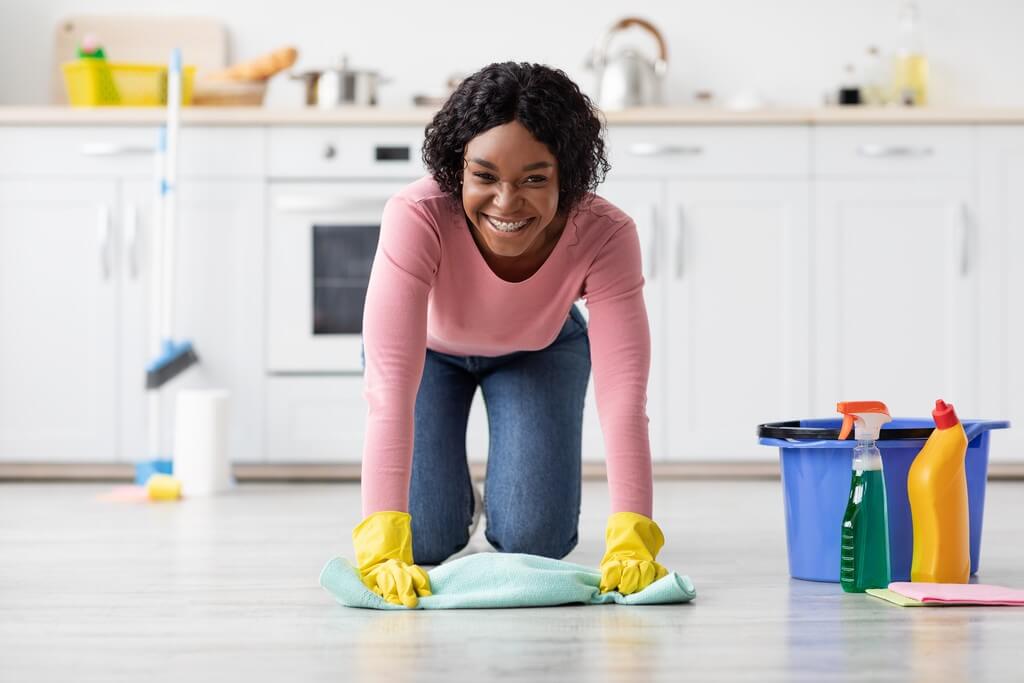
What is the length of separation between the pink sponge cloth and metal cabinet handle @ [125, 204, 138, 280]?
237cm

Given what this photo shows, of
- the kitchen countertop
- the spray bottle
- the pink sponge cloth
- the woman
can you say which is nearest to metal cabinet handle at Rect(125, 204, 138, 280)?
the kitchen countertop

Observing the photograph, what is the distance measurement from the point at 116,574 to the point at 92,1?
2.58 metres

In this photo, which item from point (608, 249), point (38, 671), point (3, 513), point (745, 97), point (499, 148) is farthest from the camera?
point (745, 97)

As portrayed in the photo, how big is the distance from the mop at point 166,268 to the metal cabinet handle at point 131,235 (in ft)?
0.35

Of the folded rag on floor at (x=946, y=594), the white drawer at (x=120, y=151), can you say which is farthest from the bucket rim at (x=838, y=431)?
the white drawer at (x=120, y=151)

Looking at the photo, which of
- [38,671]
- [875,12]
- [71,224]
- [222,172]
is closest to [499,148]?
[38,671]

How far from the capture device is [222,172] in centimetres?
335

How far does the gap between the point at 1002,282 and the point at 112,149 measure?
2.51m

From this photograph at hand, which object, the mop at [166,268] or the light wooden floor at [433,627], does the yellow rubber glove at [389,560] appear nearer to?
the light wooden floor at [433,627]

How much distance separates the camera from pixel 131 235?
10.9ft

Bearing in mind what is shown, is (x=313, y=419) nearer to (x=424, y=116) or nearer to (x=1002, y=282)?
(x=424, y=116)

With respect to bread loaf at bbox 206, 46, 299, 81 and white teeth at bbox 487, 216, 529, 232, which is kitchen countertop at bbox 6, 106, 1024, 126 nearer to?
bread loaf at bbox 206, 46, 299, 81

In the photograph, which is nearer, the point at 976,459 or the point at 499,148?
the point at 499,148

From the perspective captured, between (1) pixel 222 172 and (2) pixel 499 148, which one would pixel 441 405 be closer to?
(2) pixel 499 148
